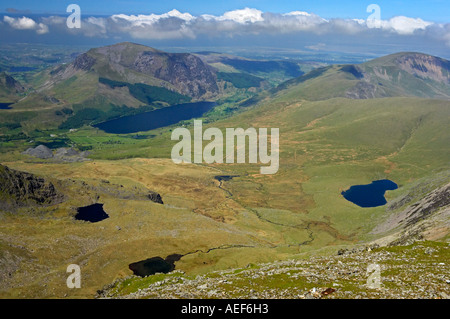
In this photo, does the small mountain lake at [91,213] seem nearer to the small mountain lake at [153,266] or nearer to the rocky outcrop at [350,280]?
the small mountain lake at [153,266]

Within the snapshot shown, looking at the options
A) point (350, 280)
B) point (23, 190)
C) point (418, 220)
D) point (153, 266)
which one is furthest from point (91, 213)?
point (418, 220)

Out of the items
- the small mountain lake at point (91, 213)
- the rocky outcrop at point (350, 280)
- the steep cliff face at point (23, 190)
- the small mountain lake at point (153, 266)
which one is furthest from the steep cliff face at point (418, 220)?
the steep cliff face at point (23, 190)

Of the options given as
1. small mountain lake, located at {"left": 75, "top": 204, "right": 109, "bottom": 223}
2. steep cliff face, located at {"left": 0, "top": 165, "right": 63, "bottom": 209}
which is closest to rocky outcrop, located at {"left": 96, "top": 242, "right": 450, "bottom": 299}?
small mountain lake, located at {"left": 75, "top": 204, "right": 109, "bottom": 223}

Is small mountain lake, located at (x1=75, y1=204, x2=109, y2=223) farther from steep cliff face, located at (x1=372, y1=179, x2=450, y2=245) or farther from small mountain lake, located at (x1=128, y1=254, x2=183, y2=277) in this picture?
steep cliff face, located at (x1=372, y1=179, x2=450, y2=245)
